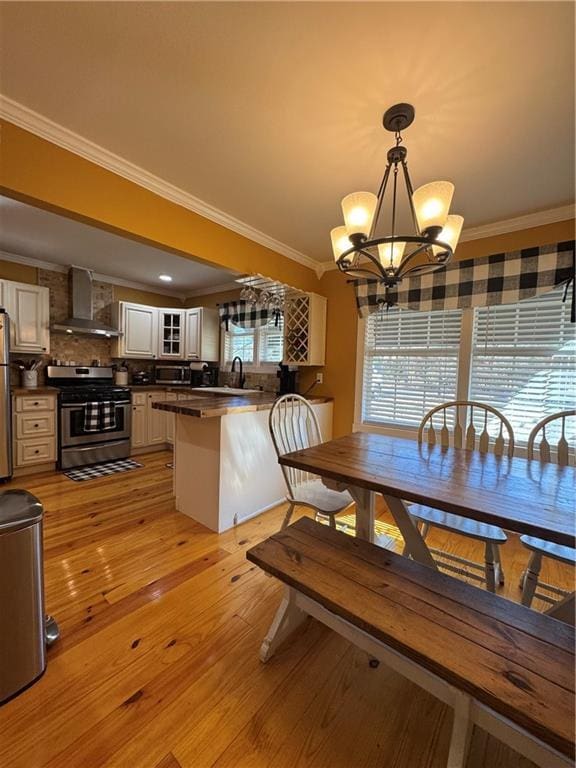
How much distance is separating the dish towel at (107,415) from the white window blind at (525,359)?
3978 millimetres

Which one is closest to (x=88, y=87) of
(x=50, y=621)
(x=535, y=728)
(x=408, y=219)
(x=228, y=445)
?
(x=228, y=445)

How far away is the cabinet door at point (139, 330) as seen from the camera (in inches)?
172

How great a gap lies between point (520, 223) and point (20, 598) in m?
3.69

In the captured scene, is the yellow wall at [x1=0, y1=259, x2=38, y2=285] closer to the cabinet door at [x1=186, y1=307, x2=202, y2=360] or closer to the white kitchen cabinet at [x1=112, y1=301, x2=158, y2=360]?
the white kitchen cabinet at [x1=112, y1=301, x2=158, y2=360]

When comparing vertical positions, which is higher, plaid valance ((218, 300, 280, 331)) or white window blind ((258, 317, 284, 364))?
plaid valance ((218, 300, 280, 331))

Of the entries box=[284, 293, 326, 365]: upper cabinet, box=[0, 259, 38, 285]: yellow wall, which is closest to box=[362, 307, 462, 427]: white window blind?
box=[284, 293, 326, 365]: upper cabinet

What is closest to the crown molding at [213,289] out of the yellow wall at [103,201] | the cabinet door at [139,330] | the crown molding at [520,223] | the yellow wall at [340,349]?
the cabinet door at [139,330]

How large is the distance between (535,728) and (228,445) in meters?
1.92

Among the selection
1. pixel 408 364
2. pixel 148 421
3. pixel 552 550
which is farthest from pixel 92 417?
pixel 552 550

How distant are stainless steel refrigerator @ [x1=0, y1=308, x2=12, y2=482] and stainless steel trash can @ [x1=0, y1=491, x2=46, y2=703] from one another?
247 centimetres

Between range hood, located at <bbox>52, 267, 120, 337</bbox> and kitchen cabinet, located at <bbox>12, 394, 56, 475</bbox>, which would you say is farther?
range hood, located at <bbox>52, 267, 120, 337</bbox>

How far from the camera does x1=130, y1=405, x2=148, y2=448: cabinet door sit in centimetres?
417

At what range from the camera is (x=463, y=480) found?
4.34 ft

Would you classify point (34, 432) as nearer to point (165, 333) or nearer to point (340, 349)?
point (165, 333)
